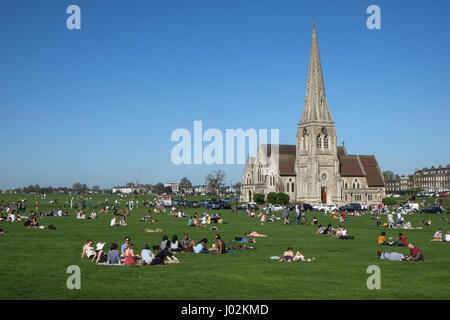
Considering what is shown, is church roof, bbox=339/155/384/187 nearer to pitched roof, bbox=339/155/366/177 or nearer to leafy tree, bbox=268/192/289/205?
pitched roof, bbox=339/155/366/177

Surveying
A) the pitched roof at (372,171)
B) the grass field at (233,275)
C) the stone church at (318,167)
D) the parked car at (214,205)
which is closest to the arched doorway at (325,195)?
the stone church at (318,167)

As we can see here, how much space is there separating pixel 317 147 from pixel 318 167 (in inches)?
133

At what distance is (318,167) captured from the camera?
330 feet

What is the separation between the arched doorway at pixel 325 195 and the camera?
330ft

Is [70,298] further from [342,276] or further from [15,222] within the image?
[15,222]

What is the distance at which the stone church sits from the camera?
329 feet

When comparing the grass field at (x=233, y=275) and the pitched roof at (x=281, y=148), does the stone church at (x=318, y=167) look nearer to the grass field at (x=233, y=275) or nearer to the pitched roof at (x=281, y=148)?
the pitched roof at (x=281, y=148)

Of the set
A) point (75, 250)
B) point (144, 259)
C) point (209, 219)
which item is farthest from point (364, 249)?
point (209, 219)

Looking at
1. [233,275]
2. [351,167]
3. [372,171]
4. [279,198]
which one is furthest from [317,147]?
[233,275]

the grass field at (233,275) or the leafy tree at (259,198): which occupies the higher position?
the leafy tree at (259,198)

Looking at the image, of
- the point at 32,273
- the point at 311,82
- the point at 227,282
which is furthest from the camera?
the point at 311,82

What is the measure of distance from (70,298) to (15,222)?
115 feet

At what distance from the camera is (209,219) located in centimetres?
4969

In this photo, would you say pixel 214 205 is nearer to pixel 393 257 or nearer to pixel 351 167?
pixel 351 167
